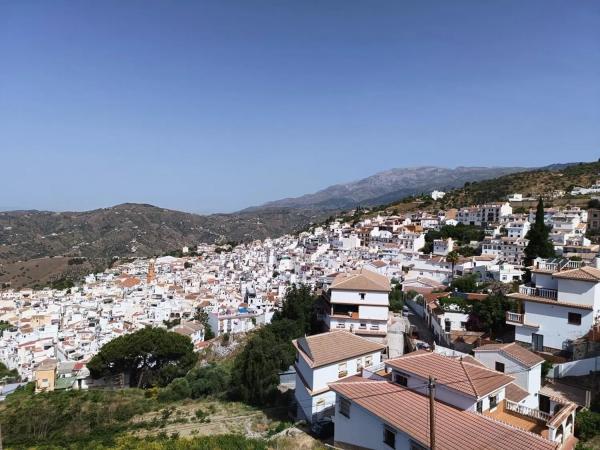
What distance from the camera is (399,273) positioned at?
158 ft

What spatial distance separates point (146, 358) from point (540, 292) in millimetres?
25917

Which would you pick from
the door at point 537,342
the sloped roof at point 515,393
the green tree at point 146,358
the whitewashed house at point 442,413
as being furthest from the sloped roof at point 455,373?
the green tree at point 146,358

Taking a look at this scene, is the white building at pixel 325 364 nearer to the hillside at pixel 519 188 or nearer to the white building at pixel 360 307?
the white building at pixel 360 307

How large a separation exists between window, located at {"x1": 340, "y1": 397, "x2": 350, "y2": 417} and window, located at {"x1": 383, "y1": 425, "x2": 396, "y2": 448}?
1.69 meters

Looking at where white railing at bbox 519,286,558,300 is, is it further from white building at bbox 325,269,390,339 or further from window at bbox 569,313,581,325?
white building at bbox 325,269,390,339

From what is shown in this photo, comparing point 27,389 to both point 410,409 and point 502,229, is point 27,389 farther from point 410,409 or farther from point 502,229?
point 502,229

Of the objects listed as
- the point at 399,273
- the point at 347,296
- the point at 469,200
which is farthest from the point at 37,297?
the point at 469,200

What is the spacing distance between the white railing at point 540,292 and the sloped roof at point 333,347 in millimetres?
7159

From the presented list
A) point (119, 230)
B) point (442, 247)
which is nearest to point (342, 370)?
point (442, 247)

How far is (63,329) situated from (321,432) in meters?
43.2

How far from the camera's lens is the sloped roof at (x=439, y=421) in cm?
1031

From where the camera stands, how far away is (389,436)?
1233 centimetres

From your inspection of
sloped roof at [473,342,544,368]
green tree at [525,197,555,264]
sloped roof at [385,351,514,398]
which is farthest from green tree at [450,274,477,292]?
sloped roof at [385,351,514,398]

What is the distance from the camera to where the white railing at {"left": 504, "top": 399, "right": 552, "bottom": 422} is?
490 inches
